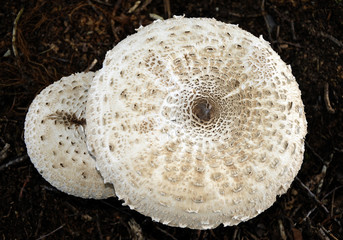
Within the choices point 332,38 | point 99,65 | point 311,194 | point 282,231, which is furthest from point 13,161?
point 332,38

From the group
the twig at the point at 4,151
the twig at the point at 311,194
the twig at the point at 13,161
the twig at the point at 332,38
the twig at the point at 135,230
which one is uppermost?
the twig at the point at 332,38

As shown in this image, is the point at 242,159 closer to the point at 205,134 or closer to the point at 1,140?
the point at 205,134

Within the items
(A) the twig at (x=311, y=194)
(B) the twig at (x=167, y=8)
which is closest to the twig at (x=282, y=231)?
(A) the twig at (x=311, y=194)

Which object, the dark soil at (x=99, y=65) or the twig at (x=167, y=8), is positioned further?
the twig at (x=167, y=8)

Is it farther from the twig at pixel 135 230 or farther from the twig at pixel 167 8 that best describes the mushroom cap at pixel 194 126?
the twig at pixel 167 8

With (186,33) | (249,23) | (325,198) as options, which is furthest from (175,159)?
(249,23)
